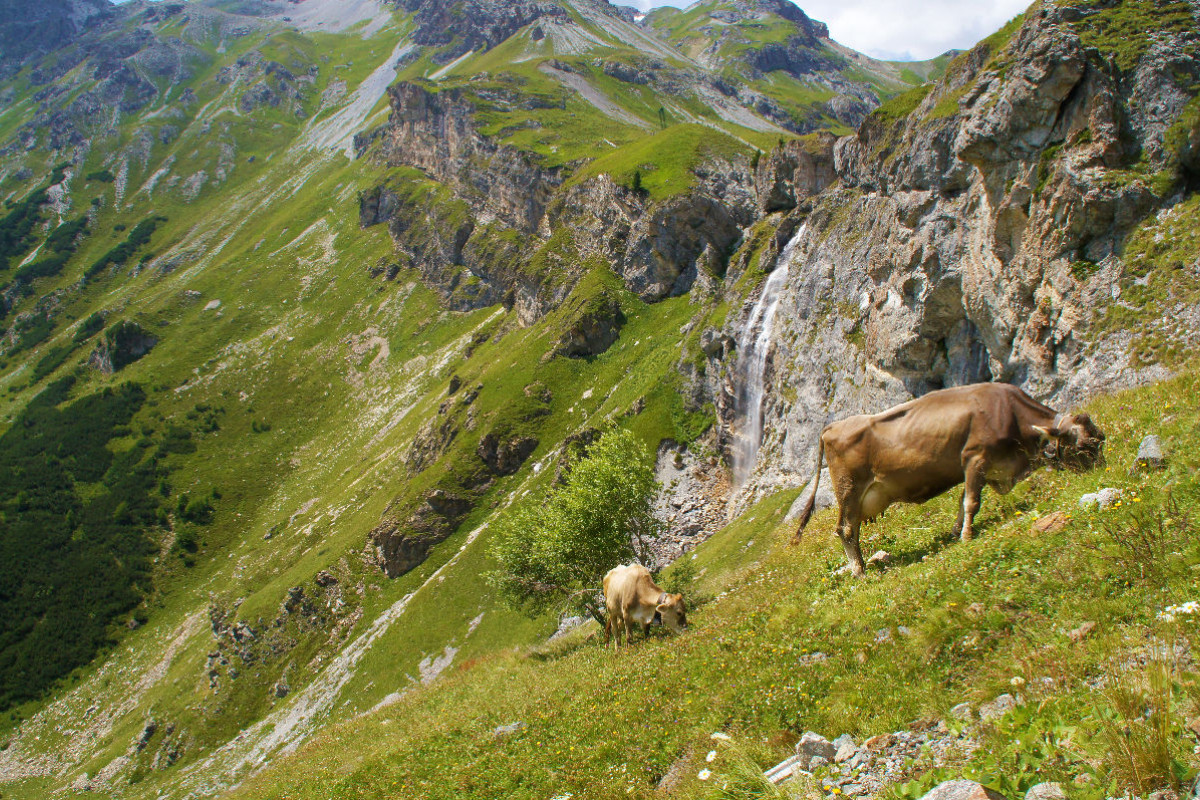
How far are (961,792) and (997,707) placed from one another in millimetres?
1778

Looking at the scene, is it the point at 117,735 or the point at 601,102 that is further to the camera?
the point at 601,102

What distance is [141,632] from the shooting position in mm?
116625

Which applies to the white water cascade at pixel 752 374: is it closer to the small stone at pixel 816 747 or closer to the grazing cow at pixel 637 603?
the grazing cow at pixel 637 603

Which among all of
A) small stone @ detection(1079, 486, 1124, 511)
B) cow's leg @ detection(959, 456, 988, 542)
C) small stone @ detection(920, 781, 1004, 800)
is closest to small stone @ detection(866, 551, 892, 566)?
cow's leg @ detection(959, 456, 988, 542)

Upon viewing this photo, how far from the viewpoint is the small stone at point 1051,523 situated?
9062 millimetres

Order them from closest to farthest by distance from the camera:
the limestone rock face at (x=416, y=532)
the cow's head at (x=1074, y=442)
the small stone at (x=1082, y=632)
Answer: the small stone at (x=1082, y=632), the cow's head at (x=1074, y=442), the limestone rock face at (x=416, y=532)

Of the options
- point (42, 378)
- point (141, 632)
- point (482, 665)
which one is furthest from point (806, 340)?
point (42, 378)

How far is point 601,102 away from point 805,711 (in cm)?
21498

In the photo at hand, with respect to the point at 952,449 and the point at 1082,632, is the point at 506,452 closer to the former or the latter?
the point at 952,449

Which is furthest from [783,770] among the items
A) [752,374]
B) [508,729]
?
[752,374]

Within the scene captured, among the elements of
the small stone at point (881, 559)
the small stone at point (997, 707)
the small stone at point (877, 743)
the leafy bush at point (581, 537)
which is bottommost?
the leafy bush at point (581, 537)

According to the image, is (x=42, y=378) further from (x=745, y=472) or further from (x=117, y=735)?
(x=745, y=472)

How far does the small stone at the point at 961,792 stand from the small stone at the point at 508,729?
887 cm

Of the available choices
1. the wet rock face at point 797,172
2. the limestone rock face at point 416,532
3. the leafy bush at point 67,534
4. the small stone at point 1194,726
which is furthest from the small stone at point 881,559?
the leafy bush at point 67,534
